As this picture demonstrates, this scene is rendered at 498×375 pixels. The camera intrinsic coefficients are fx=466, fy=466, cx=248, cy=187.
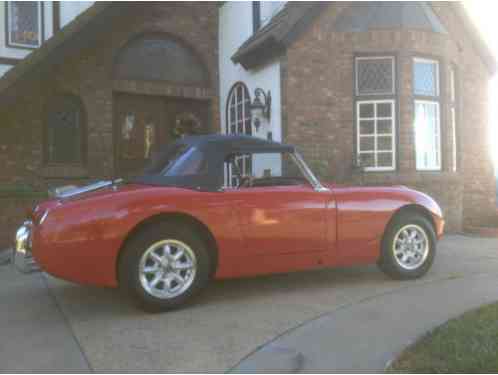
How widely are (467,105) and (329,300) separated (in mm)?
7708

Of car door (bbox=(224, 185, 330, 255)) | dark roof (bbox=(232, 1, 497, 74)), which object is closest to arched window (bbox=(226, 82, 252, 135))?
dark roof (bbox=(232, 1, 497, 74))

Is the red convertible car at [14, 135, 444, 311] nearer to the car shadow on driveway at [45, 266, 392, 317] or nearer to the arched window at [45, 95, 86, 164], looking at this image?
the car shadow on driveway at [45, 266, 392, 317]

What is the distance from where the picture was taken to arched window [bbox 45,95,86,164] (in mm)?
8750

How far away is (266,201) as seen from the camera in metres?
4.17

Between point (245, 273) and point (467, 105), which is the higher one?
point (467, 105)

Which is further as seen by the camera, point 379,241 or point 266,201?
point 379,241

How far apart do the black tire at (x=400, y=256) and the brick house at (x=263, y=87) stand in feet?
11.3

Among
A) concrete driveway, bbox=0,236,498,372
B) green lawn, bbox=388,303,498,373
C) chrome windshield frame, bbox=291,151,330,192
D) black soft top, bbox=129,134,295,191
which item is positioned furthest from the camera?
chrome windshield frame, bbox=291,151,330,192

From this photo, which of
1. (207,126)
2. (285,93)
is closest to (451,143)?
(285,93)

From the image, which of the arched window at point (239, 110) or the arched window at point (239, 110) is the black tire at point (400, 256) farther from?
the arched window at point (239, 110)

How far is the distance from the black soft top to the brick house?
3.93 meters

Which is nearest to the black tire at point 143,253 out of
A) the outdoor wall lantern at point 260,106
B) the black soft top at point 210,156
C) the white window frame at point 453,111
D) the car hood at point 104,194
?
the car hood at point 104,194

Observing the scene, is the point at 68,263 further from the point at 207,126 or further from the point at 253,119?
the point at 207,126

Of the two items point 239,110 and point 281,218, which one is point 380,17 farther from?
point 281,218
